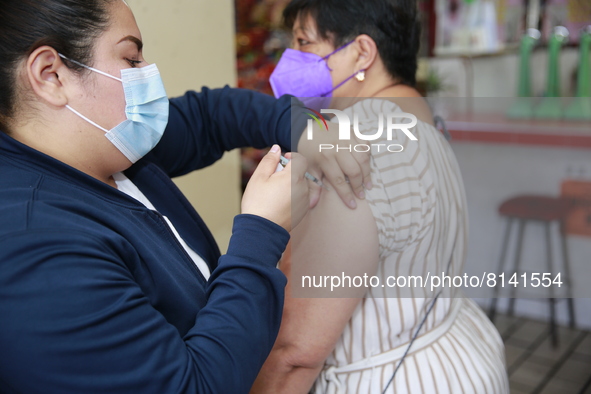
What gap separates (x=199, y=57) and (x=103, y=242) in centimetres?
146

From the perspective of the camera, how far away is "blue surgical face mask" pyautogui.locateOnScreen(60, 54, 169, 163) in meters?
0.90

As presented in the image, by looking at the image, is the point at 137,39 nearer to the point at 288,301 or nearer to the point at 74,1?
the point at 74,1

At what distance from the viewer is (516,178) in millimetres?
2994

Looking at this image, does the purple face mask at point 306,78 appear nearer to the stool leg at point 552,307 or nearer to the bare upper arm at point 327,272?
the bare upper arm at point 327,272

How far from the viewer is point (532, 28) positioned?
430cm

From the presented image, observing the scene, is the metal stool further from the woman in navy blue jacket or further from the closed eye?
the closed eye

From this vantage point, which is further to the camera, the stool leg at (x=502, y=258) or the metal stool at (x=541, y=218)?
the stool leg at (x=502, y=258)

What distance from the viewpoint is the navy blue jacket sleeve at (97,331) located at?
62cm

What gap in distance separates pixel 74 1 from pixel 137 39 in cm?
13

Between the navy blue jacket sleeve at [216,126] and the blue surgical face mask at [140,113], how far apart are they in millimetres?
240

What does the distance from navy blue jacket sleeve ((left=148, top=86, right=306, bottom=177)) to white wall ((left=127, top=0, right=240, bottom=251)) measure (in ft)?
1.98

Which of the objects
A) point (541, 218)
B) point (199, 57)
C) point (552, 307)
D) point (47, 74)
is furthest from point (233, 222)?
point (552, 307)

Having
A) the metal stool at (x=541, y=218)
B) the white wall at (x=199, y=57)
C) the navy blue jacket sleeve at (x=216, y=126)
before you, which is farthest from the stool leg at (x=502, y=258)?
the navy blue jacket sleeve at (x=216, y=126)

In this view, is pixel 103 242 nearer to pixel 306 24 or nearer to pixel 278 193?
pixel 278 193
